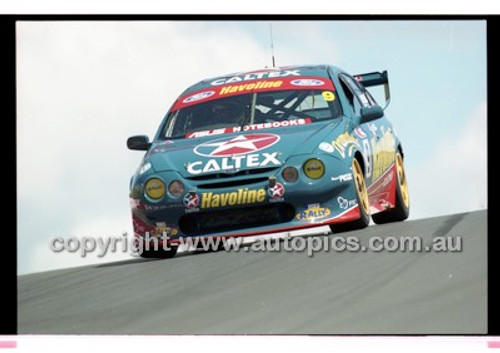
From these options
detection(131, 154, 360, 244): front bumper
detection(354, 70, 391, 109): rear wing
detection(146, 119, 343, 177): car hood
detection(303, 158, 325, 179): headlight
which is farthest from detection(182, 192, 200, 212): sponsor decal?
detection(354, 70, 391, 109): rear wing

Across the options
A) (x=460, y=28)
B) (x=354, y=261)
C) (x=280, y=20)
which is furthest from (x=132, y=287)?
(x=460, y=28)

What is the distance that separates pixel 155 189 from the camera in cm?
870

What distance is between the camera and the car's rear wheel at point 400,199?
9427 mm

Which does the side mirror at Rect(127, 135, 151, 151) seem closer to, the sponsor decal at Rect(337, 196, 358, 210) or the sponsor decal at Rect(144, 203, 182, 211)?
the sponsor decal at Rect(144, 203, 182, 211)

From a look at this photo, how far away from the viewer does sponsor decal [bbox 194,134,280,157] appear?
28.3ft

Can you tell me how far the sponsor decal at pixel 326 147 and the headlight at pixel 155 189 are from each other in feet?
3.50

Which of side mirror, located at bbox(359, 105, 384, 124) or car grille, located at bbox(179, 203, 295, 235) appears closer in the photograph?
car grille, located at bbox(179, 203, 295, 235)

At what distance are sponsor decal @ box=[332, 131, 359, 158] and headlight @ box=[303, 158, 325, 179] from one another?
7.3 inches

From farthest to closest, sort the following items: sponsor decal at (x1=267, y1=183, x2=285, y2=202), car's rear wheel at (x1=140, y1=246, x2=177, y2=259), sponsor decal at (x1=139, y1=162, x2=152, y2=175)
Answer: car's rear wheel at (x1=140, y1=246, x2=177, y2=259)
sponsor decal at (x1=139, y1=162, x2=152, y2=175)
sponsor decal at (x1=267, y1=183, x2=285, y2=202)

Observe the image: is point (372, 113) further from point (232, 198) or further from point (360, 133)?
point (232, 198)

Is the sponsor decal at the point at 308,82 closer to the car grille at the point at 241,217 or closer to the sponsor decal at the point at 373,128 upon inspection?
the sponsor decal at the point at 373,128

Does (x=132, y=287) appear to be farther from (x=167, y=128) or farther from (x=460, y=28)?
(x=460, y=28)

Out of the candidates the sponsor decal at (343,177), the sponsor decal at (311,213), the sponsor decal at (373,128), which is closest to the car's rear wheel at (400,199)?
the sponsor decal at (373,128)

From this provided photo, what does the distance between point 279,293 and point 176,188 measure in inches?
A: 38.2
